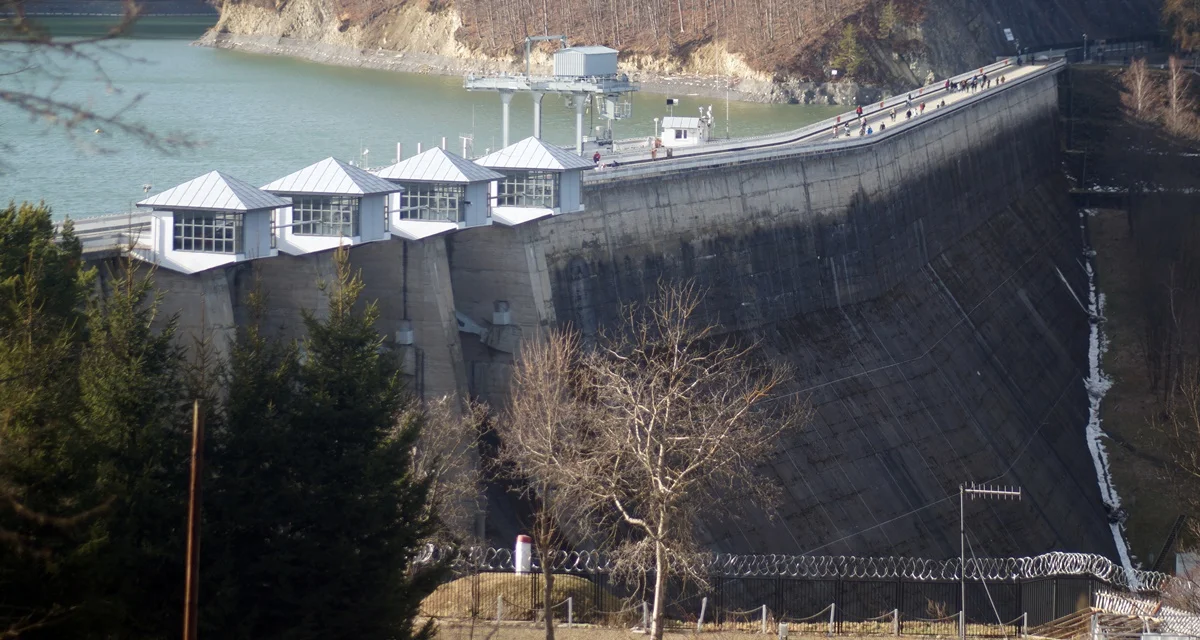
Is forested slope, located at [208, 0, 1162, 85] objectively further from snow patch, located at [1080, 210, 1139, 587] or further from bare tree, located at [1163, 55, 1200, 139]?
snow patch, located at [1080, 210, 1139, 587]

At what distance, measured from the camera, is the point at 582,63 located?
37.4 metres

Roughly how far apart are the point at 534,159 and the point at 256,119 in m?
26.5

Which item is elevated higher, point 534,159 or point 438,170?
point 534,159

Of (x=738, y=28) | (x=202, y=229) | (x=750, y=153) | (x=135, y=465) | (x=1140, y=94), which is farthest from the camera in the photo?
(x=738, y=28)

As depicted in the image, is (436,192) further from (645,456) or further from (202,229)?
(645,456)

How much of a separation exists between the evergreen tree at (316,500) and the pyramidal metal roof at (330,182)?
7.42 meters

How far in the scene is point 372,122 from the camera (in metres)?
52.8

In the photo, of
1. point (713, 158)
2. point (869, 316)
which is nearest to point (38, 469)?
point (713, 158)

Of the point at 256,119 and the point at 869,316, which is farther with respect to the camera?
the point at 256,119

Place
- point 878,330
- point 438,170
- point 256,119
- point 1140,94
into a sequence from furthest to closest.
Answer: point 1140,94 < point 256,119 < point 878,330 < point 438,170

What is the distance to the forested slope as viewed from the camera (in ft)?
255

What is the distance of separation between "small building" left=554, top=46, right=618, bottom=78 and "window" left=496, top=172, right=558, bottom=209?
1054 cm

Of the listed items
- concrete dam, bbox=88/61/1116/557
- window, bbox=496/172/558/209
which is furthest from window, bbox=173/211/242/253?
window, bbox=496/172/558/209

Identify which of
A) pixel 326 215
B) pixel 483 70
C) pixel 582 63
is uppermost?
pixel 483 70
